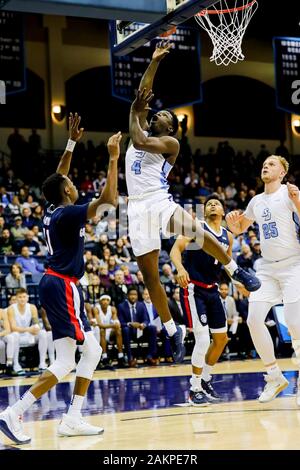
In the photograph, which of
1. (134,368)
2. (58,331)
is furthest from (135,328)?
(58,331)

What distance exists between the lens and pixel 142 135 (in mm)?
6371

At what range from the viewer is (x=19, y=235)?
608 inches

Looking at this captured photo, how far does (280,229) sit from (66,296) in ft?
7.71

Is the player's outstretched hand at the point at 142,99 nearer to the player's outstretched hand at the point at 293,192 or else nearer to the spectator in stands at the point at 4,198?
the player's outstretched hand at the point at 293,192

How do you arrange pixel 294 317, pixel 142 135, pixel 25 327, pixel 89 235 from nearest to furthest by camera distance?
pixel 142 135, pixel 294 317, pixel 25 327, pixel 89 235

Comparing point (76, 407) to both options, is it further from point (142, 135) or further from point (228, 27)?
point (228, 27)

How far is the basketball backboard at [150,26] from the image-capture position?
306 inches

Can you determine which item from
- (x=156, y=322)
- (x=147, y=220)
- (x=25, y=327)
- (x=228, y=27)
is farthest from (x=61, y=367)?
(x=156, y=322)

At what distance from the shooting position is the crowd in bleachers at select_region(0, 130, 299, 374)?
13977 millimetres

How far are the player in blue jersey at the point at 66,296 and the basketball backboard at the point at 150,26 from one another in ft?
8.76

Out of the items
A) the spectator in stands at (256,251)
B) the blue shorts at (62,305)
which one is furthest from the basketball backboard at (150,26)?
the spectator in stands at (256,251)

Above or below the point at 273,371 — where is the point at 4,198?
above

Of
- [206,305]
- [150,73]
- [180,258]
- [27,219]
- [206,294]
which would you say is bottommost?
[206,305]
